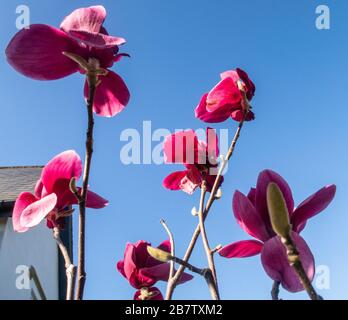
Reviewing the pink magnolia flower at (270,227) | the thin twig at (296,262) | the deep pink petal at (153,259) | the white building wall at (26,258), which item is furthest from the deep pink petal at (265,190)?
the white building wall at (26,258)

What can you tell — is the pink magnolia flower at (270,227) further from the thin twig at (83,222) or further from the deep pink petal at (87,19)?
the deep pink petal at (87,19)

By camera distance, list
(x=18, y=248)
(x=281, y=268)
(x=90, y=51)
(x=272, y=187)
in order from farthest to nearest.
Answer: (x=18, y=248) → (x=90, y=51) → (x=281, y=268) → (x=272, y=187)

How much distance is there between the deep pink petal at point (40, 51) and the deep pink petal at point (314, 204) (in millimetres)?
304

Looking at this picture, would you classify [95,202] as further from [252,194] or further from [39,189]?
[252,194]

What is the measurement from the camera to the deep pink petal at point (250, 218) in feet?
1.66

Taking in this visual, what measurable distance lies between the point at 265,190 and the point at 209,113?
258 millimetres

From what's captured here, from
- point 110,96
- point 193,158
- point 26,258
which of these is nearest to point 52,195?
point 110,96

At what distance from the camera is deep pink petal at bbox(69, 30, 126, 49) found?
55 cm

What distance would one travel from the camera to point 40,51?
58 centimetres

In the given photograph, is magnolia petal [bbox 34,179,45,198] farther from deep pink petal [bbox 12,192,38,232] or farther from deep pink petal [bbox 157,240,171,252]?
deep pink petal [bbox 157,240,171,252]

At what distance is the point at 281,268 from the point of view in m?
0.45

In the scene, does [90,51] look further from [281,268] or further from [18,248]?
[18,248]

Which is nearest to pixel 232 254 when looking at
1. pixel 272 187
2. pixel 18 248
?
pixel 272 187
